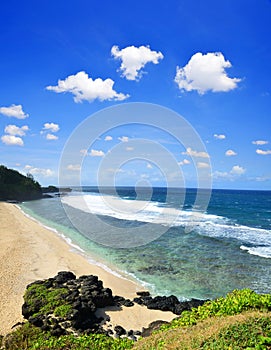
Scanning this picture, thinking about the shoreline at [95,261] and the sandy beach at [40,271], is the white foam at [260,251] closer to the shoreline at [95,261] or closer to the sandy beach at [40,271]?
the shoreline at [95,261]

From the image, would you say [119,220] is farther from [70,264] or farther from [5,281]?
[5,281]

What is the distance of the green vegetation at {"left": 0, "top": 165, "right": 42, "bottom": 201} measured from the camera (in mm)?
84425

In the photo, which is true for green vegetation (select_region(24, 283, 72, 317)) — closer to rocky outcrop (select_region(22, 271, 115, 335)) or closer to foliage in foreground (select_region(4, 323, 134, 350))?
rocky outcrop (select_region(22, 271, 115, 335))

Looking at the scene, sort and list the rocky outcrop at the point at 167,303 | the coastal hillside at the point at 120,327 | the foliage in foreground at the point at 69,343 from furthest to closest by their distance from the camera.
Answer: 1. the rocky outcrop at the point at 167,303
2. the foliage in foreground at the point at 69,343
3. the coastal hillside at the point at 120,327

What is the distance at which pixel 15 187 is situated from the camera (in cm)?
8900

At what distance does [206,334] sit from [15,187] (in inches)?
3602

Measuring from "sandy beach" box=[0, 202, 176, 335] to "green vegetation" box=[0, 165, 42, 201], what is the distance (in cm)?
5847

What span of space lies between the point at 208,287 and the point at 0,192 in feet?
255

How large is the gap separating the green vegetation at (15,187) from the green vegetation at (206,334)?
265 ft

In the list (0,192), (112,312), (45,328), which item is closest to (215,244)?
(112,312)

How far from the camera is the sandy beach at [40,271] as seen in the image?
12336 mm

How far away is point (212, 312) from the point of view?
771cm

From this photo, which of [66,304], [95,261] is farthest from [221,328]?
[95,261]

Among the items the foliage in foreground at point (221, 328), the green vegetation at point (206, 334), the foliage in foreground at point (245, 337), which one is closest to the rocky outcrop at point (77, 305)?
the green vegetation at point (206, 334)
